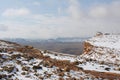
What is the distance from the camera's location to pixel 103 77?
29.4 meters

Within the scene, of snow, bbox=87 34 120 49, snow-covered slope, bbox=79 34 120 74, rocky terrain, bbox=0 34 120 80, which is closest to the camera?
rocky terrain, bbox=0 34 120 80

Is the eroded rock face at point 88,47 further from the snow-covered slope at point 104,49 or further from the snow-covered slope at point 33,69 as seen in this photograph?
the snow-covered slope at point 33,69

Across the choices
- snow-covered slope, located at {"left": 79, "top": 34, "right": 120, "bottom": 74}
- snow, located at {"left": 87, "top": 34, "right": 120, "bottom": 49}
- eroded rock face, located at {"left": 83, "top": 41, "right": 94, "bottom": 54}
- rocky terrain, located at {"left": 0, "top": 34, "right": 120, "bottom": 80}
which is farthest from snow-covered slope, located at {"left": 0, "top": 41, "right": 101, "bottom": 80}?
snow, located at {"left": 87, "top": 34, "right": 120, "bottom": 49}

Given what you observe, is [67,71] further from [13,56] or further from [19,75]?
[13,56]

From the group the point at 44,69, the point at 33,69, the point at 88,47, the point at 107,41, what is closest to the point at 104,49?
the point at 88,47

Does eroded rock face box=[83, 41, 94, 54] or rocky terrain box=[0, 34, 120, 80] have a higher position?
eroded rock face box=[83, 41, 94, 54]

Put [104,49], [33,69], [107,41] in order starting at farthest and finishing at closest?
1. [107,41]
2. [104,49]
3. [33,69]

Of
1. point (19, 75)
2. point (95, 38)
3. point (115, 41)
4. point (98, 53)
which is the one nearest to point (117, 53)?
point (98, 53)

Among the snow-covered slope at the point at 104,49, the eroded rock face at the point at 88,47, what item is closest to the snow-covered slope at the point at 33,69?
the snow-covered slope at the point at 104,49

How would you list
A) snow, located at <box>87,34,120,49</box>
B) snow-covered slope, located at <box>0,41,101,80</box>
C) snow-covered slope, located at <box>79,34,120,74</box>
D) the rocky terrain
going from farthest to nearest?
snow, located at <box>87,34,120,49</box>, snow-covered slope, located at <box>79,34,120,74</box>, the rocky terrain, snow-covered slope, located at <box>0,41,101,80</box>

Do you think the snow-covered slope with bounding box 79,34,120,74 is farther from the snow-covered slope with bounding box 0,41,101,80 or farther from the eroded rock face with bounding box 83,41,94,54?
the snow-covered slope with bounding box 0,41,101,80

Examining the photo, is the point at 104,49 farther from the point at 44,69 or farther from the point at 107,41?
the point at 44,69

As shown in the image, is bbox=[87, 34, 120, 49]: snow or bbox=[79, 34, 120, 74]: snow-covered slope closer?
bbox=[79, 34, 120, 74]: snow-covered slope

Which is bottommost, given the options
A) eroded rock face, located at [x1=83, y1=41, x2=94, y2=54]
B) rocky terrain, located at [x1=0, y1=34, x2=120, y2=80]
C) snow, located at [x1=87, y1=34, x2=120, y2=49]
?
rocky terrain, located at [x1=0, y1=34, x2=120, y2=80]
